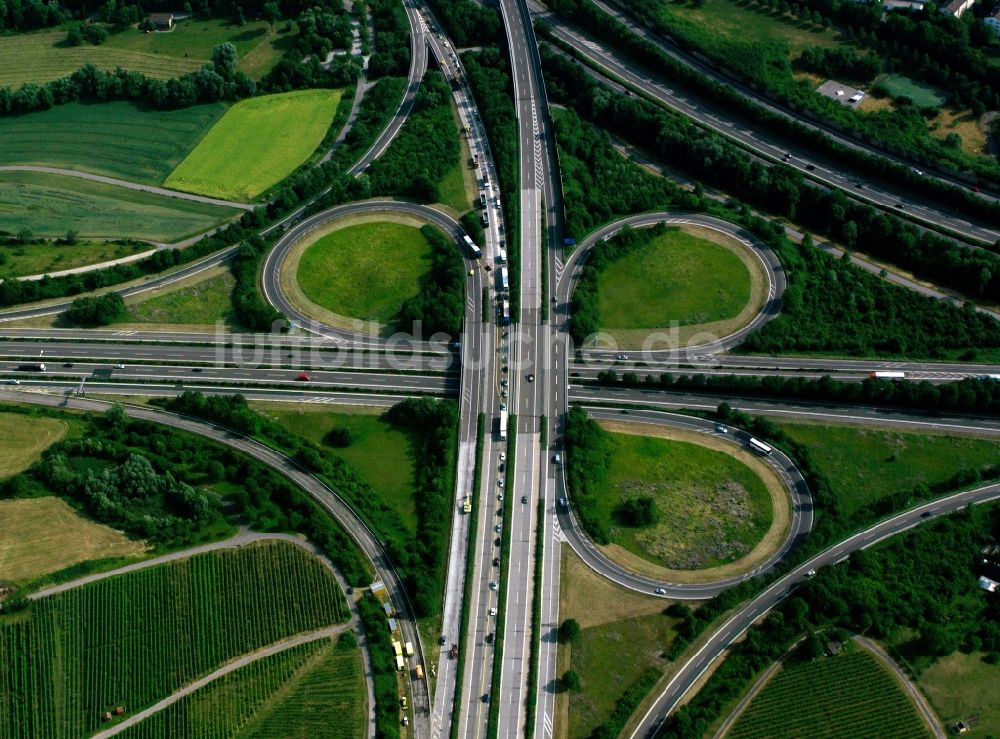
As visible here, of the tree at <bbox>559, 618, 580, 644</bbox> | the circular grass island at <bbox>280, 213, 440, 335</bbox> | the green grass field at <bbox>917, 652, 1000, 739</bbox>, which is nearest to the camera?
the green grass field at <bbox>917, 652, 1000, 739</bbox>

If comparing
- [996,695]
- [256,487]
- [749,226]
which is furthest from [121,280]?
[996,695]

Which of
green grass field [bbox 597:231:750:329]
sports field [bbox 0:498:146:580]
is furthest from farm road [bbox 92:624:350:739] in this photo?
green grass field [bbox 597:231:750:329]

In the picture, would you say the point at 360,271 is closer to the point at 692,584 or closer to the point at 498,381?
the point at 498,381

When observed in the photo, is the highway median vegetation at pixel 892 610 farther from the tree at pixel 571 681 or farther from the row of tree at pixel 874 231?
the row of tree at pixel 874 231

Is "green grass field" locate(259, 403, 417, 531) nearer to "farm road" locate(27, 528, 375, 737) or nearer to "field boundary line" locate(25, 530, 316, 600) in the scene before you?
"farm road" locate(27, 528, 375, 737)

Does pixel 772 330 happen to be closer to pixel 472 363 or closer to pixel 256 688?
pixel 472 363

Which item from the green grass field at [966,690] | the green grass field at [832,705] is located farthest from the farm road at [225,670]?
the green grass field at [966,690]
